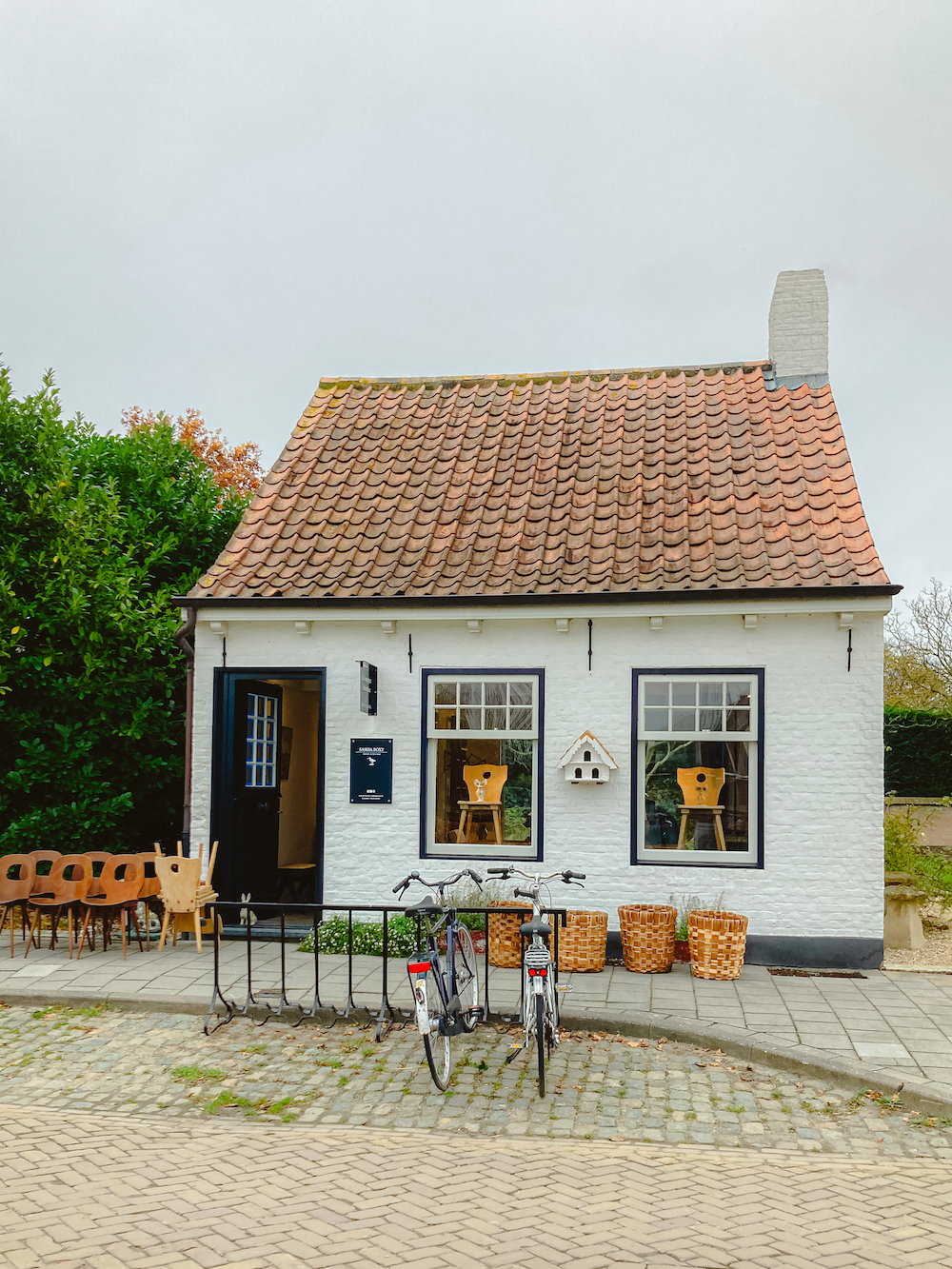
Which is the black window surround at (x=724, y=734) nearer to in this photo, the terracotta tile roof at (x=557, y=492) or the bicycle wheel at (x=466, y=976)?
the terracotta tile roof at (x=557, y=492)

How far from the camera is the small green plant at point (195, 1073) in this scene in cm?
672

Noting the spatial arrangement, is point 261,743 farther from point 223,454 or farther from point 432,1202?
point 223,454

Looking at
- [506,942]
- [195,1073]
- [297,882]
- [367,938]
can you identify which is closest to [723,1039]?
[506,942]

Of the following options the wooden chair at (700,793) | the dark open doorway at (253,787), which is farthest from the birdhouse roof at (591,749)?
the dark open doorway at (253,787)

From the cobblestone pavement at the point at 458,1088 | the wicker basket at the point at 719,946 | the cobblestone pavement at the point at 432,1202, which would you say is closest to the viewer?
the cobblestone pavement at the point at 432,1202

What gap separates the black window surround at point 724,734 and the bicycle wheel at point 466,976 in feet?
9.64

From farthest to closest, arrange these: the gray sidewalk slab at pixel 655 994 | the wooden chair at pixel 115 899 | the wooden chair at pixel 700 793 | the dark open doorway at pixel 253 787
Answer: the dark open doorway at pixel 253 787
the wooden chair at pixel 700 793
the wooden chair at pixel 115 899
the gray sidewalk slab at pixel 655 994

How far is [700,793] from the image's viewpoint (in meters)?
10.1

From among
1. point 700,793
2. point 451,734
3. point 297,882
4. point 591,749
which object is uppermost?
point 451,734

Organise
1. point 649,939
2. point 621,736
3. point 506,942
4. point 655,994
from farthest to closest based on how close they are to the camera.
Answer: point 621,736
point 506,942
point 649,939
point 655,994

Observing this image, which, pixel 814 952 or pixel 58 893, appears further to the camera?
pixel 58 893

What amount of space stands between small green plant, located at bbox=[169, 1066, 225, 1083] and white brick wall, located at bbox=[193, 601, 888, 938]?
11.8ft

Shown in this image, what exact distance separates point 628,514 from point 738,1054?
18.4 feet

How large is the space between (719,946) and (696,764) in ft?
5.85
